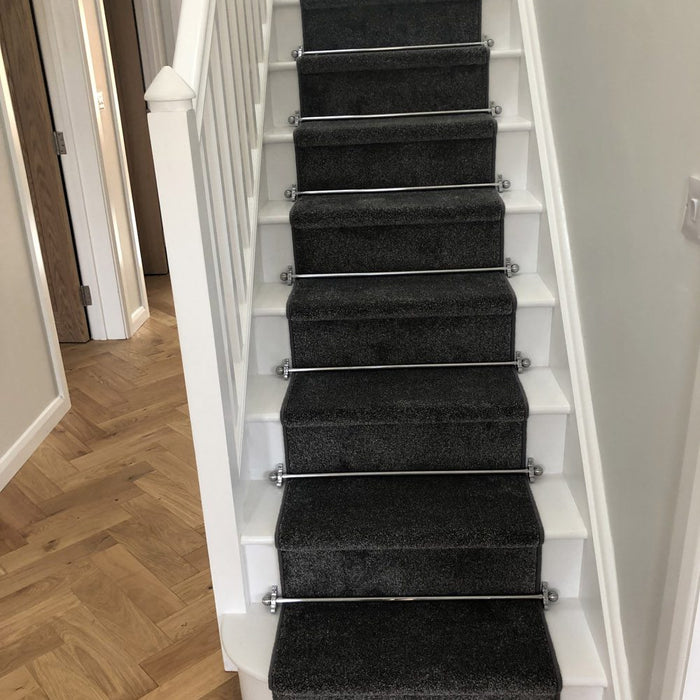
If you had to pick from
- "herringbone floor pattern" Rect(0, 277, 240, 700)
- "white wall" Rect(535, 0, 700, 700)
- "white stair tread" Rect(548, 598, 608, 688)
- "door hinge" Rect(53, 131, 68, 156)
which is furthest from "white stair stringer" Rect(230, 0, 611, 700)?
"door hinge" Rect(53, 131, 68, 156)

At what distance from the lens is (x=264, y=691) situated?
5.59ft

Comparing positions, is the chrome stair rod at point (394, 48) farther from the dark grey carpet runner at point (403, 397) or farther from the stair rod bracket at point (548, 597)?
the stair rod bracket at point (548, 597)

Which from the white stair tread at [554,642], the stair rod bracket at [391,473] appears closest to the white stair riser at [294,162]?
the stair rod bracket at [391,473]

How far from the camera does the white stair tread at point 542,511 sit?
70.1 inches

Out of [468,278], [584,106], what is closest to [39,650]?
[468,278]

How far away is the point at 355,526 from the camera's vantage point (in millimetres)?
1829

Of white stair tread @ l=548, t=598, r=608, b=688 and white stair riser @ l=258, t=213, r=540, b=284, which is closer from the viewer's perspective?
white stair tread @ l=548, t=598, r=608, b=688

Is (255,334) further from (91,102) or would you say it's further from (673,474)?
(91,102)

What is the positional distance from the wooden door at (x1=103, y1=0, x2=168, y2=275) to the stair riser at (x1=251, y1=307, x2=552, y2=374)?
3.00 meters

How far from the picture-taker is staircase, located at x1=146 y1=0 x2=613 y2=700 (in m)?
1.73

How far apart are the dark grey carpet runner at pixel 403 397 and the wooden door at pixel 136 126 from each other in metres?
2.40

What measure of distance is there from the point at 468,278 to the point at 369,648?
1046 mm

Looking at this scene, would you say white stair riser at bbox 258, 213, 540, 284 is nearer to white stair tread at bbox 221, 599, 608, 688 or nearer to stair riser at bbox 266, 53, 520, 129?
stair riser at bbox 266, 53, 520, 129

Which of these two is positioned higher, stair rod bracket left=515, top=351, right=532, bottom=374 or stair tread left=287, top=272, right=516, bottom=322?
stair tread left=287, top=272, right=516, bottom=322
